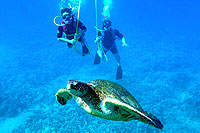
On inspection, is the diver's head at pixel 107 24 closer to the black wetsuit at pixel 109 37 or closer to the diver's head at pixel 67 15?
the black wetsuit at pixel 109 37

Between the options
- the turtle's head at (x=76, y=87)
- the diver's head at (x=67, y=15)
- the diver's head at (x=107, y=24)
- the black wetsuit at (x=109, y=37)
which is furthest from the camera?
the black wetsuit at (x=109, y=37)

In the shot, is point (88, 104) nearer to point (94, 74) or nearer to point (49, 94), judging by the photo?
point (49, 94)

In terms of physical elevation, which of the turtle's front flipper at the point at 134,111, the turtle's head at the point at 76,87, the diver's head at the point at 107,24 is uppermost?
the diver's head at the point at 107,24

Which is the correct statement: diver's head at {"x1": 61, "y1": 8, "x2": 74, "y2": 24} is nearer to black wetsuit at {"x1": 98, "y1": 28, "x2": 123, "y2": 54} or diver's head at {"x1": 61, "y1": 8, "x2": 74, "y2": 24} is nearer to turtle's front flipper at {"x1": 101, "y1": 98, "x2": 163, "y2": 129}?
black wetsuit at {"x1": 98, "y1": 28, "x2": 123, "y2": 54}

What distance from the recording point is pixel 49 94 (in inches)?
323

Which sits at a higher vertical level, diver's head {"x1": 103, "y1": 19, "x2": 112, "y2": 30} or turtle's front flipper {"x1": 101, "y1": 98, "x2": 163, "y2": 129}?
diver's head {"x1": 103, "y1": 19, "x2": 112, "y2": 30}

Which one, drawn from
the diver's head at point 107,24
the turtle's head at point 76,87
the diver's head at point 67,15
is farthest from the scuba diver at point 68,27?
the turtle's head at point 76,87

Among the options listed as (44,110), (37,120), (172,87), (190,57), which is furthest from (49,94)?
(190,57)

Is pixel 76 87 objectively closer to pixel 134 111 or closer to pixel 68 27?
pixel 134 111

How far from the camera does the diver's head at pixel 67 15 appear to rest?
504 cm

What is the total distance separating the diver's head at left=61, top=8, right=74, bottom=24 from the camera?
504 centimetres

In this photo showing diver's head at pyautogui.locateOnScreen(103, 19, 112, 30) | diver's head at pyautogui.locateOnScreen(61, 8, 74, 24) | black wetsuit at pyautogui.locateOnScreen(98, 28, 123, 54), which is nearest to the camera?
diver's head at pyautogui.locateOnScreen(61, 8, 74, 24)

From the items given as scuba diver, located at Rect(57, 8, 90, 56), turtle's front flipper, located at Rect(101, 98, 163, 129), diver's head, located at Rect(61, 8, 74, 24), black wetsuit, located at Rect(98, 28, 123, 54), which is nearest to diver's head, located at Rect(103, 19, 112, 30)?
black wetsuit, located at Rect(98, 28, 123, 54)

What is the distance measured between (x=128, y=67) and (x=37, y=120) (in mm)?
8245
